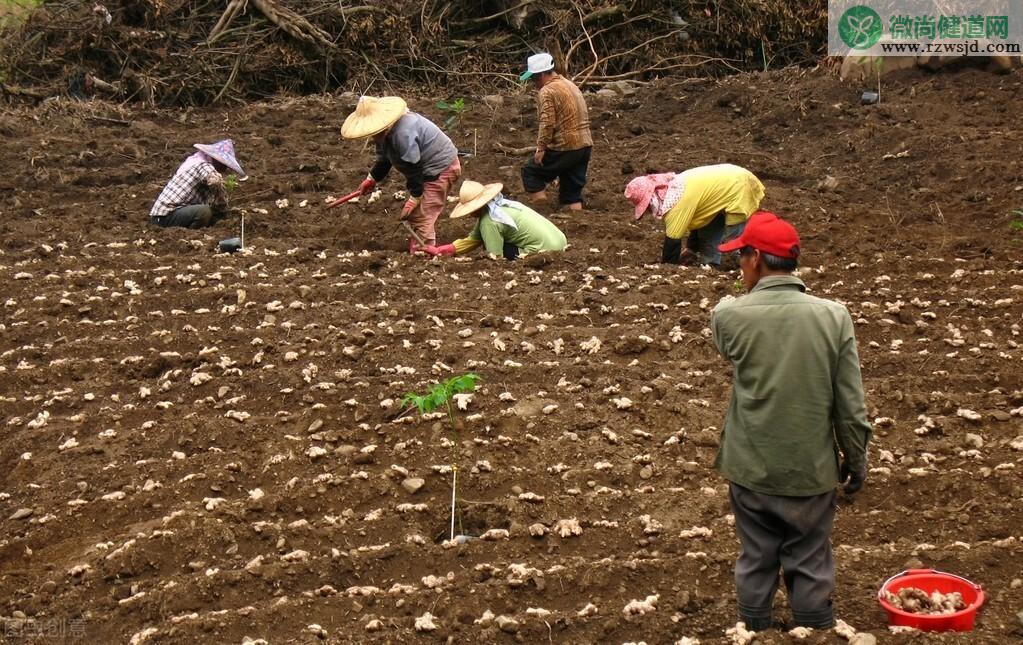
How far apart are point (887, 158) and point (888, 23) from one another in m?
2.80

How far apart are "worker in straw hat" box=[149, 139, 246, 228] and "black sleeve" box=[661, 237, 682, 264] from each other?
302cm

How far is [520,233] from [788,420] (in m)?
4.01

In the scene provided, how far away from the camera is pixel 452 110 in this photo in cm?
1088

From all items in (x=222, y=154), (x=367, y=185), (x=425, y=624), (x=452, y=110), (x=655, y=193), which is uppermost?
(x=222, y=154)

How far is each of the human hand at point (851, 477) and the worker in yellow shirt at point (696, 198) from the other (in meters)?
3.40

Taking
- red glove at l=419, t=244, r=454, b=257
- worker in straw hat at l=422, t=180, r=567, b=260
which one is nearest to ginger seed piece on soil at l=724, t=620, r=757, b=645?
worker in straw hat at l=422, t=180, r=567, b=260

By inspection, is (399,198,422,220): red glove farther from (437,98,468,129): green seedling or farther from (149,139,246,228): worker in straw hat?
(437,98,468,129): green seedling

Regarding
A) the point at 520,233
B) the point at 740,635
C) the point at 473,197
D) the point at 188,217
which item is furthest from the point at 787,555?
the point at 188,217

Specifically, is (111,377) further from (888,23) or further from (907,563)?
(888,23)

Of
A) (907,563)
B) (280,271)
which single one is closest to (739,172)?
(280,271)

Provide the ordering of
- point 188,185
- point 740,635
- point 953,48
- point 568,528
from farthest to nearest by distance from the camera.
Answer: point 953,48 → point 188,185 → point 568,528 → point 740,635

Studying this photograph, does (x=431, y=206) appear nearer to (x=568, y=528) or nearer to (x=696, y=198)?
(x=696, y=198)

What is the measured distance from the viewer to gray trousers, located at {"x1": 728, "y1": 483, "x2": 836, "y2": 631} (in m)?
3.28

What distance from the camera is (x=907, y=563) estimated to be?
3.78 metres
